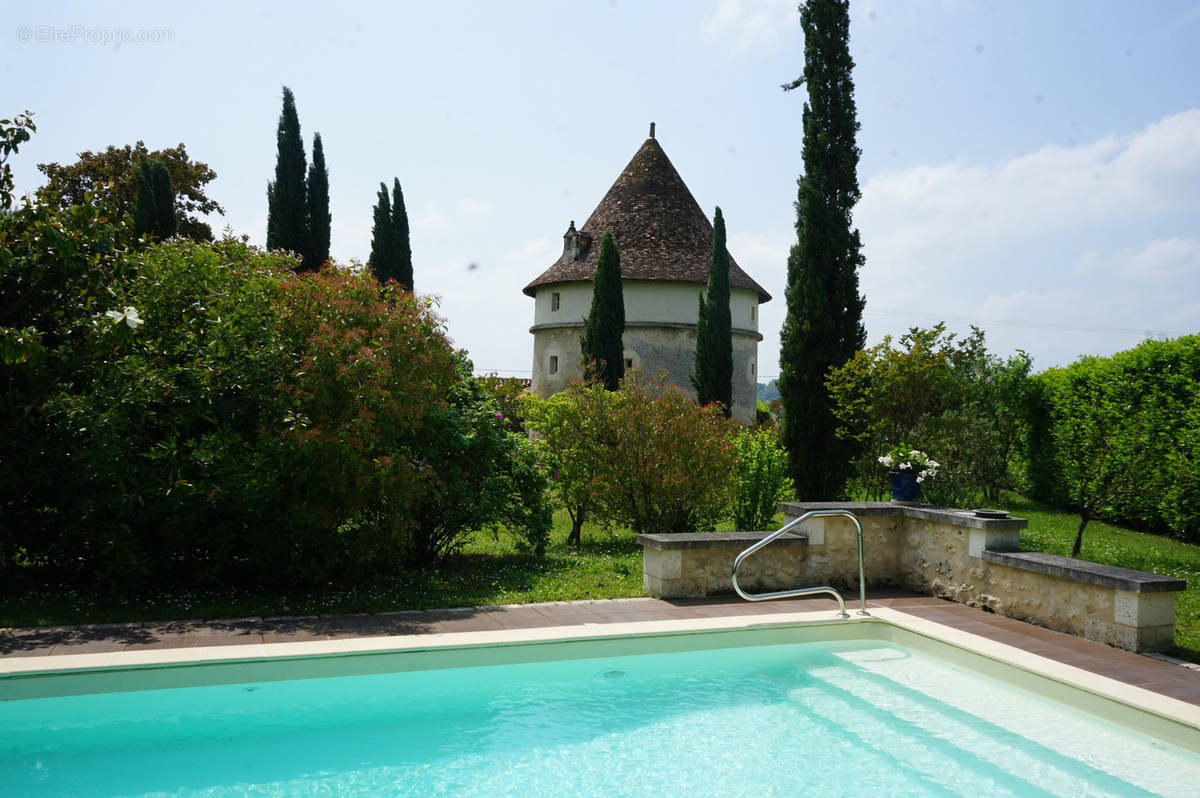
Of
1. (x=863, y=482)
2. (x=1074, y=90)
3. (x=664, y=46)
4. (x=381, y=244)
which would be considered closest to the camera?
(x=1074, y=90)

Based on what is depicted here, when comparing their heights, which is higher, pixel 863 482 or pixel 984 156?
pixel 984 156

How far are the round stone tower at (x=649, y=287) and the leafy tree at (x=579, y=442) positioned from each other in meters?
17.2

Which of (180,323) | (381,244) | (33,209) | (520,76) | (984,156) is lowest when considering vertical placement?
(180,323)

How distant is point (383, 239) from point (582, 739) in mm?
27927

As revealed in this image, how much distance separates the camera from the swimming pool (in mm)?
4516

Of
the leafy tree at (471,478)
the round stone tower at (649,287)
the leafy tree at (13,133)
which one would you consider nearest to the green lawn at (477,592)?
the leafy tree at (471,478)

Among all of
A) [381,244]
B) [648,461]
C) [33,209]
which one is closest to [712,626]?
[648,461]

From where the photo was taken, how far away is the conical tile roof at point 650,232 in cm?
2997

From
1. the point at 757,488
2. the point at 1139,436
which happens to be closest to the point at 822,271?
the point at 757,488

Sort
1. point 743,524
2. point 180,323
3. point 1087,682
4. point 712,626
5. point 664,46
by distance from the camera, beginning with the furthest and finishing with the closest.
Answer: point 743,524 < point 664,46 < point 180,323 < point 712,626 < point 1087,682

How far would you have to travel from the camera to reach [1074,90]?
32.7 ft

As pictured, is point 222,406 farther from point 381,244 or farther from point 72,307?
point 381,244

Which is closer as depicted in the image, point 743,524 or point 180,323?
point 180,323

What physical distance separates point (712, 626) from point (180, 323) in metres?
6.02
